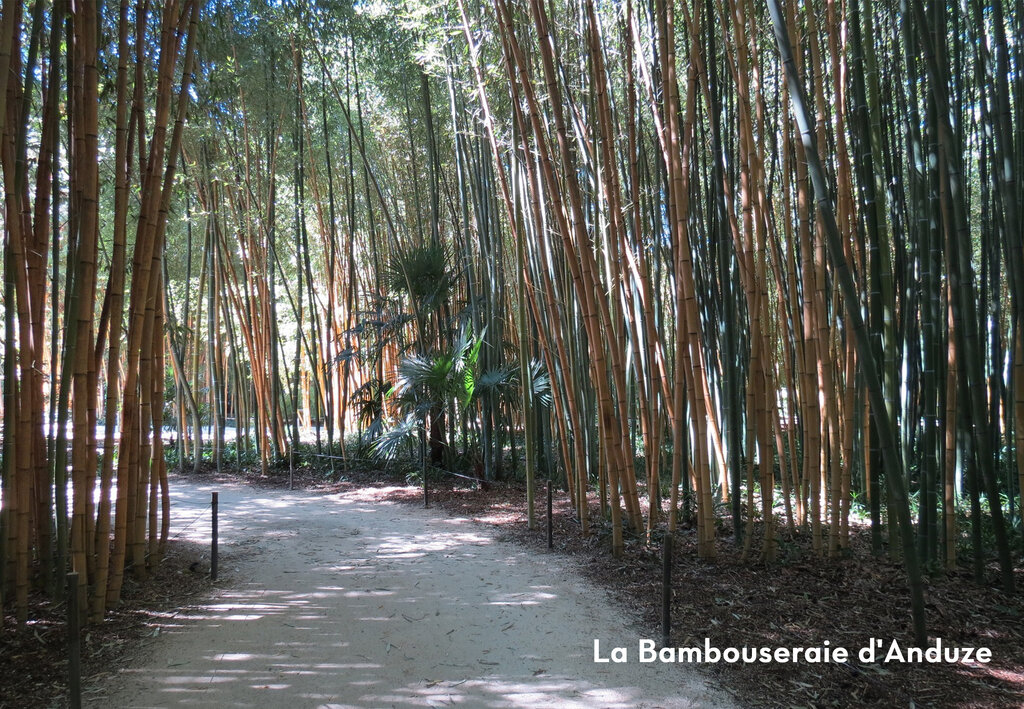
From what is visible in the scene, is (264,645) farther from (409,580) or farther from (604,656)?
(604,656)

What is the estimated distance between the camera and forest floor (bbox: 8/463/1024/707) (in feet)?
6.39

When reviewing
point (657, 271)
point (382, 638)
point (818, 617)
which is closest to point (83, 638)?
point (382, 638)

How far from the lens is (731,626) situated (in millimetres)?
2410

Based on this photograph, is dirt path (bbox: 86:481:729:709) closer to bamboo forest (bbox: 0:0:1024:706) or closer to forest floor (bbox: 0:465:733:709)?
forest floor (bbox: 0:465:733:709)

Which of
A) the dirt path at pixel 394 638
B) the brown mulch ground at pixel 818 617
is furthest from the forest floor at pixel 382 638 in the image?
the brown mulch ground at pixel 818 617

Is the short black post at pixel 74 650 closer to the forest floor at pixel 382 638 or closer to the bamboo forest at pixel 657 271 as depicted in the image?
the bamboo forest at pixel 657 271

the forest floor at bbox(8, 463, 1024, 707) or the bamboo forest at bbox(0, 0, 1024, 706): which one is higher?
the bamboo forest at bbox(0, 0, 1024, 706)

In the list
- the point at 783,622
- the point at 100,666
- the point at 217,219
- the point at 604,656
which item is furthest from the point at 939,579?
the point at 217,219

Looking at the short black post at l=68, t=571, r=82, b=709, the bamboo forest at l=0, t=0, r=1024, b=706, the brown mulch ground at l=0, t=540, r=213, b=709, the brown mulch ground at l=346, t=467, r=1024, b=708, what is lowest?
the brown mulch ground at l=346, t=467, r=1024, b=708

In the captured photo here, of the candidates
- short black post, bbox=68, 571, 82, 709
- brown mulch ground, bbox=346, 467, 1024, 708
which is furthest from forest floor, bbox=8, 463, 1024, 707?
short black post, bbox=68, 571, 82, 709

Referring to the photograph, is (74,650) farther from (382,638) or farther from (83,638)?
(382,638)

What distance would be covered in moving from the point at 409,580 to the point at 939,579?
2342mm

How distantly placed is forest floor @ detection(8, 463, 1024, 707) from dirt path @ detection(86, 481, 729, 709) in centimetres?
2

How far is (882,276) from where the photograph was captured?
9.09 feet
